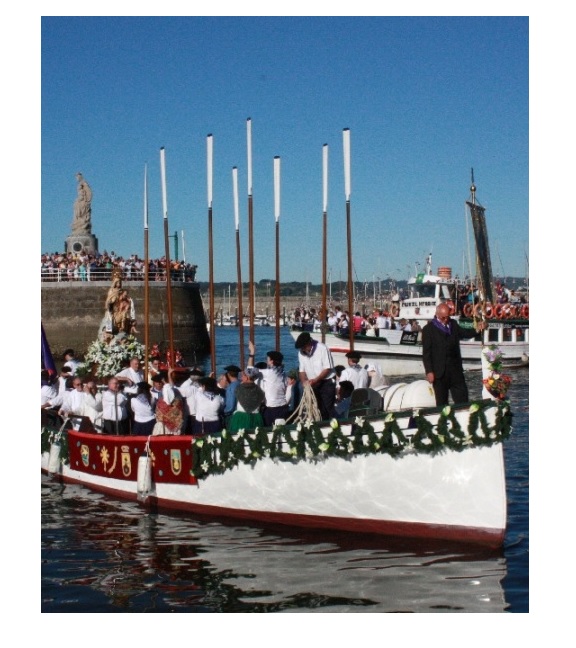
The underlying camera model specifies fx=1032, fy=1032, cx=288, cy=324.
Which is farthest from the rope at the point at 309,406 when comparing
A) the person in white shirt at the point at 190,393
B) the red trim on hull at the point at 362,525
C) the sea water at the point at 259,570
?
the person in white shirt at the point at 190,393

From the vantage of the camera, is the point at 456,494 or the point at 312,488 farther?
the point at 312,488

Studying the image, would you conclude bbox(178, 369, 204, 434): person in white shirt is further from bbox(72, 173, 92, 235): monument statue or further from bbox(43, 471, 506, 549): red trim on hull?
bbox(72, 173, 92, 235): monument statue

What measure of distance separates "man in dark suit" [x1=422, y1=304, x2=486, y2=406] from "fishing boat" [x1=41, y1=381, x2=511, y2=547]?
29cm

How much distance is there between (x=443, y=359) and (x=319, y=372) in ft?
5.99

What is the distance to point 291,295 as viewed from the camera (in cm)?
17288

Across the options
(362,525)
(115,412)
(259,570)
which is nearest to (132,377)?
(115,412)

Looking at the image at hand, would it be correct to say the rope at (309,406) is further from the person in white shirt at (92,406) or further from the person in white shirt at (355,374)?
the person in white shirt at (92,406)

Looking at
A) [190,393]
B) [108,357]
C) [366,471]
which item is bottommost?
[366,471]

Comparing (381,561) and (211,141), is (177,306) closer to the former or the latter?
(211,141)

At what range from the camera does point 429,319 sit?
148 ft

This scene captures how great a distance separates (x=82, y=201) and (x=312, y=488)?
55.5 m

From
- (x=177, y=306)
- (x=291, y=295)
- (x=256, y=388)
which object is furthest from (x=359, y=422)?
(x=291, y=295)

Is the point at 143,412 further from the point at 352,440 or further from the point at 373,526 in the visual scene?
the point at 373,526

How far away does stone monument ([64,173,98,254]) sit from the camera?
215ft
